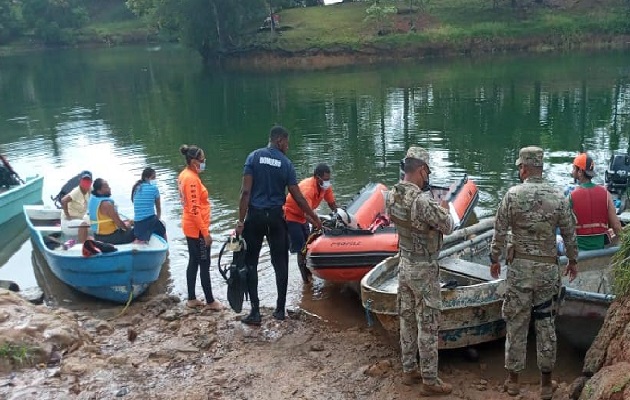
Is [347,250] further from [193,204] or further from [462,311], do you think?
[462,311]

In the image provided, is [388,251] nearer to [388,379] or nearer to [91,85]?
[388,379]

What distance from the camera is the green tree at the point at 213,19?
148 feet

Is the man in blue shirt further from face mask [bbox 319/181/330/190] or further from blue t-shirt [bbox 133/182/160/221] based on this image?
blue t-shirt [bbox 133/182/160/221]

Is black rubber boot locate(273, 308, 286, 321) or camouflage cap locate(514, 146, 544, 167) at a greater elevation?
camouflage cap locate(514, 146, 544, 167)

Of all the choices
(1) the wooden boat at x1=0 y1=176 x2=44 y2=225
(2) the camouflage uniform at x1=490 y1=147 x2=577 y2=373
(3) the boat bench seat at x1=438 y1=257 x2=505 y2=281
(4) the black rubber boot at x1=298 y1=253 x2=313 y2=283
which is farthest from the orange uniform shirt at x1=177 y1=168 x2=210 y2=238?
(1) the wooden boat at x1=0 y1=176 x2=44 y2=225

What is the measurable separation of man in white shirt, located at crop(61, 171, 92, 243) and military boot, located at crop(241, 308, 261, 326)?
3.52 meters

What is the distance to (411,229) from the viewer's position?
15.8 feet

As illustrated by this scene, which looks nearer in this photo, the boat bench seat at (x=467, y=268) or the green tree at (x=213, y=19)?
the boat bench seat at (x=467, y=268)

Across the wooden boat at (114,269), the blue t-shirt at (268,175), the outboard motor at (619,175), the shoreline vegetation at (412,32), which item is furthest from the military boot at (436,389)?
the shoreline vegetation at (412,32)

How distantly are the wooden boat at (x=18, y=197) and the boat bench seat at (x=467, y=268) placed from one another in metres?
8.90

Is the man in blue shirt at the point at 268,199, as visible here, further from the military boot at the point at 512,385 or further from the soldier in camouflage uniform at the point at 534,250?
the military boot at the point at 512,385

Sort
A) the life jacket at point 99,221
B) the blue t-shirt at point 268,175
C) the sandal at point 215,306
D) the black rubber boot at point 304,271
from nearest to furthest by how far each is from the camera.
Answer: the blue t-shirt at point 268,175 < the sandal at point 215,306 < the black rubber boot at point 304,271 < the life jacket at point 99,221

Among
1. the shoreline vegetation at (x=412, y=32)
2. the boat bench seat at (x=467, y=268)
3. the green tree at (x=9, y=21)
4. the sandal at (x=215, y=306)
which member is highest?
the green tree at (x=9, y=21)

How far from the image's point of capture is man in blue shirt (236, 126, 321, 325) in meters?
6.28
